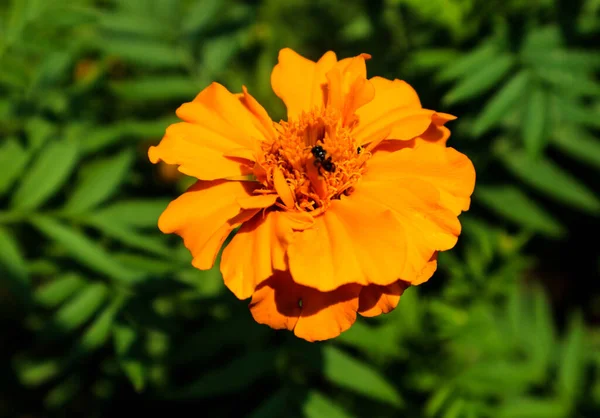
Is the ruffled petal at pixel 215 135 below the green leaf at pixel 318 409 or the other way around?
the other way around

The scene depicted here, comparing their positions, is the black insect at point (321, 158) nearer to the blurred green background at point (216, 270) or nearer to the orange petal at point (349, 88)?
the orange petal at point (349, 88)

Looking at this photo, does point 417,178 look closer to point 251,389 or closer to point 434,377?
point 434,377

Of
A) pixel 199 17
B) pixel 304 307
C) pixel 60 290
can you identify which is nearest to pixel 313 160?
pixel 304 307

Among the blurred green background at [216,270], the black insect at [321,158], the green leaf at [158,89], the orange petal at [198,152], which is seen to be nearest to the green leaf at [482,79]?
the blurred green background at [216,270]

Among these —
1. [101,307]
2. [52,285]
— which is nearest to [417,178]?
[101,307]

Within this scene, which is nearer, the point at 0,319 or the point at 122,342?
the point at 122,342

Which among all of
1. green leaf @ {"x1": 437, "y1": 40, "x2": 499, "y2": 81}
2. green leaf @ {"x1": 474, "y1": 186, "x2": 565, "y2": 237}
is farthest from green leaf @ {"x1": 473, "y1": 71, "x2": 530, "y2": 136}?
green leaf @ {"x1": 474, "y1": 186, "x2": 565, "y2": 237}

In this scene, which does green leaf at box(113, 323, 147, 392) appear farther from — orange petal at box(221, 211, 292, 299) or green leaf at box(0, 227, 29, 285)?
orange petal at box(221, 211, 292, 299)
